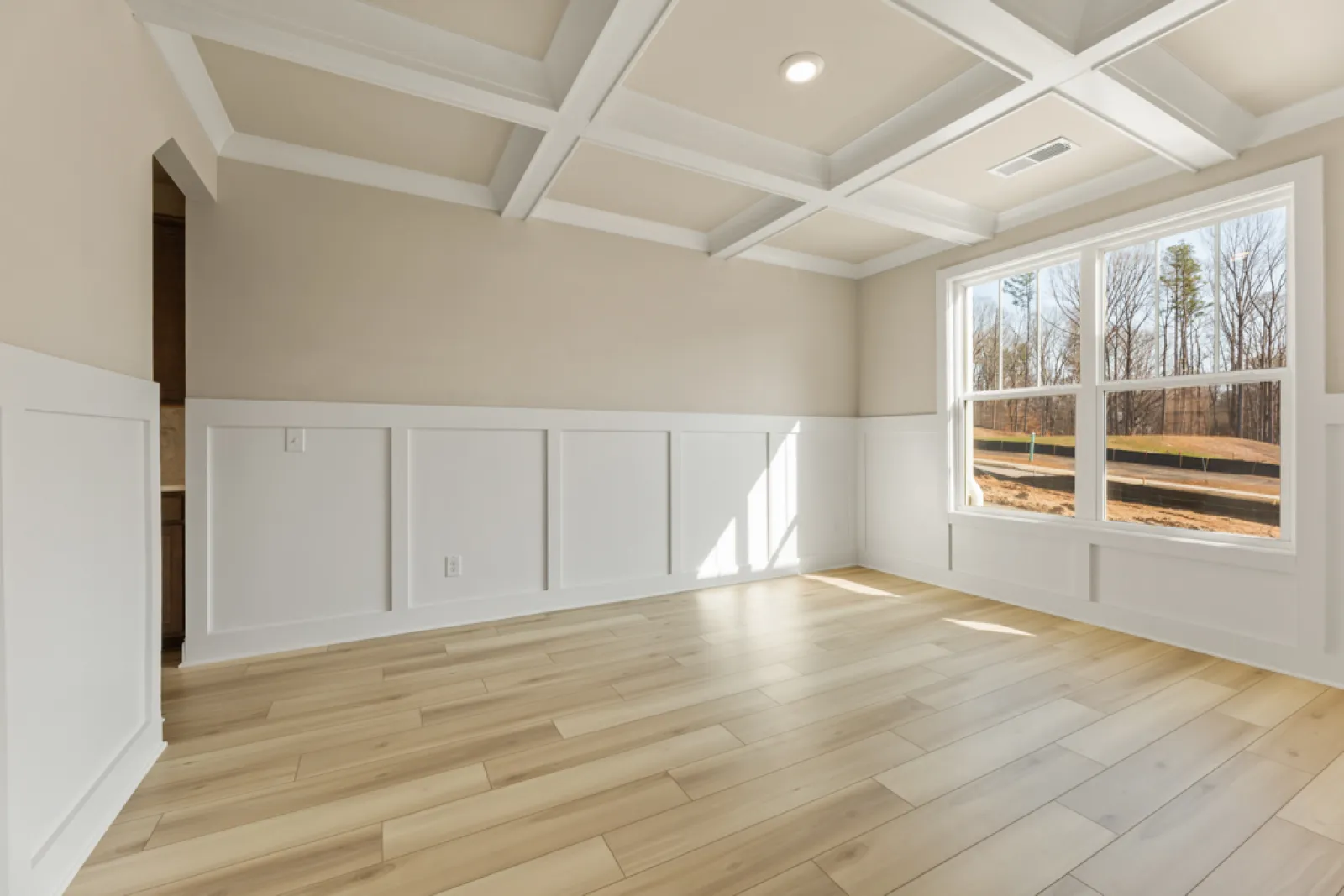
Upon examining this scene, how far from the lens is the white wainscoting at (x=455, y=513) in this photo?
112 inches

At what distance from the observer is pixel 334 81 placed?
94.7 inches

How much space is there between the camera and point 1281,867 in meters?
1.46

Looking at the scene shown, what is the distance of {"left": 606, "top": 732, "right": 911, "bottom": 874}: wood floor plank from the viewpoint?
1.54m

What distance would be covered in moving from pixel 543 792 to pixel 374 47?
257 centimetres

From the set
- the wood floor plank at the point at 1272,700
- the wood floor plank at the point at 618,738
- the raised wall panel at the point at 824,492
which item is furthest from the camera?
the raised wall panel at the point at 824,492

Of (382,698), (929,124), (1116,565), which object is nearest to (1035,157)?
(929,124)

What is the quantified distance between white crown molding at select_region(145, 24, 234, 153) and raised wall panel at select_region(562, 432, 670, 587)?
7.25 feet

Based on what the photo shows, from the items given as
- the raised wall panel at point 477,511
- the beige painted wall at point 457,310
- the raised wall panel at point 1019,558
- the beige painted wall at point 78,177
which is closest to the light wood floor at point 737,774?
the raised wall panel at point 477,511

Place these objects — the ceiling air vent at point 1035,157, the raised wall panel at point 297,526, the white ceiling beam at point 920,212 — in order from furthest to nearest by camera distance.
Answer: the white ceiling beam at point 920,212 → the ceiling air vent at point 1035,157 → the raised wall panel at point 297,526

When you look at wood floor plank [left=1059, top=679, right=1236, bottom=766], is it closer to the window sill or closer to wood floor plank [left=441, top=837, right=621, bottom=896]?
the window sill

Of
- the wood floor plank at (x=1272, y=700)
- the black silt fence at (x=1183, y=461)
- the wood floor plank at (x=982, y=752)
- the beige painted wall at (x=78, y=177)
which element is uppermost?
the beige painted wall at (x=78, y=177)

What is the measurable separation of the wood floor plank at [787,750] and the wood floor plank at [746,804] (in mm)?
28

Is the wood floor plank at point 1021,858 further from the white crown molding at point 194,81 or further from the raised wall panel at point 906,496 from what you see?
the white crown molding at point 194,81

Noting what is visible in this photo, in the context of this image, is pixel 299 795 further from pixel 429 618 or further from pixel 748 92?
pixel 748 92
